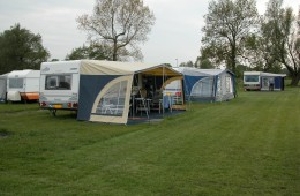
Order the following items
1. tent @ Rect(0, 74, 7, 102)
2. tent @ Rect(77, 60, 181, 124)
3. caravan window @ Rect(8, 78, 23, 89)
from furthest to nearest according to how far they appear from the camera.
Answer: tent @ Rect(0, 74, 7, 102)
caravan window @ Rect(8, 78, 23, 89)
tent @ Rect(77, 60, 181, 124)

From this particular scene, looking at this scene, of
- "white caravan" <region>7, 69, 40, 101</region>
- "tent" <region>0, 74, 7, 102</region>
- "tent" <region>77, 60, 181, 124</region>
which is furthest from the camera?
"tent" <region>0, 74, 7, 102</region>

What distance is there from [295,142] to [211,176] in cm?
404

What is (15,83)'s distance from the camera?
85.8 feet

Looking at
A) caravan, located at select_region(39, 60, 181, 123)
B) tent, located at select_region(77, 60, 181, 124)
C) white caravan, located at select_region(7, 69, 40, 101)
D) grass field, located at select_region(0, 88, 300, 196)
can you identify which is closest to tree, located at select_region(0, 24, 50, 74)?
white caravan, located at select_region(7, 69, 40, 101)

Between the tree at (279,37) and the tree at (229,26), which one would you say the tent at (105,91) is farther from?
the tree at (279,37)

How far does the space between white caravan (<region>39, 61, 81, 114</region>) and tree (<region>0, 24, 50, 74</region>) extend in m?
41.5

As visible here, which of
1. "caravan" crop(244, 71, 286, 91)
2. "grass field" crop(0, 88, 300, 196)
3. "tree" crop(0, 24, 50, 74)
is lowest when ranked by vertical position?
"grass field" crop(0, 88, 300, 196)

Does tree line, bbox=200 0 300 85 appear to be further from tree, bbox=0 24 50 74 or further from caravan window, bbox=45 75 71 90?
caravan window, bbox=45 75 71 90

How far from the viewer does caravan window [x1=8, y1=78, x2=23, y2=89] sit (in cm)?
→ 2591

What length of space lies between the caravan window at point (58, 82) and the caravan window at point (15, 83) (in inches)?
383

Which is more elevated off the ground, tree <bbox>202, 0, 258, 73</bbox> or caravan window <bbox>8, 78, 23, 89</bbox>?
tree <bbox>202, 0, 258, 73</bbox>

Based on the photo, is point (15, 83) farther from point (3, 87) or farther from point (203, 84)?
point (203, 84)

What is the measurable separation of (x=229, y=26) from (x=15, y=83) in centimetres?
3206

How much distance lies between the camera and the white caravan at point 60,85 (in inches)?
627
